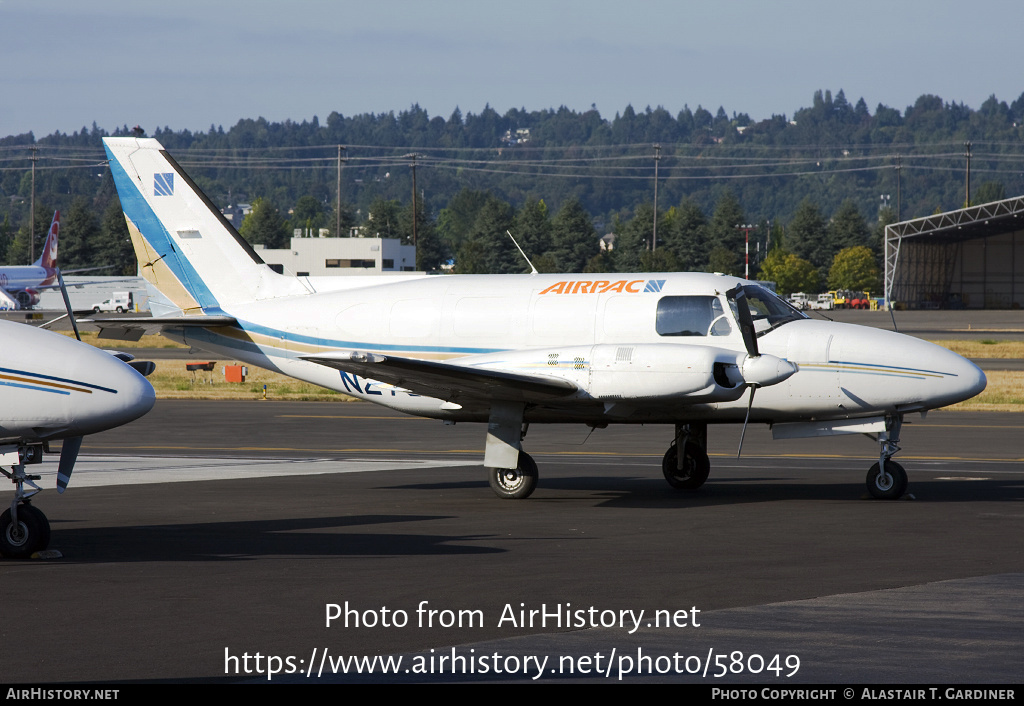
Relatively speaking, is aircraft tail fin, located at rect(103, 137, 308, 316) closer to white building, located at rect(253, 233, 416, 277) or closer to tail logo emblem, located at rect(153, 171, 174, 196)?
tail logo emblem, located at rect(153, 171, 174, 196)

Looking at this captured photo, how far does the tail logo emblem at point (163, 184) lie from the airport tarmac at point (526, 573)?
4.69m

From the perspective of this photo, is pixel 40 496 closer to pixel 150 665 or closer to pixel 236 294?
pixel 236 294

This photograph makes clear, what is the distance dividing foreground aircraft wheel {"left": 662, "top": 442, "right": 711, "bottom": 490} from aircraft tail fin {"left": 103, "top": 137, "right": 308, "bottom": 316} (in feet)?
22.8

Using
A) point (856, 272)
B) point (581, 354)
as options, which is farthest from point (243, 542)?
point (856, 272)

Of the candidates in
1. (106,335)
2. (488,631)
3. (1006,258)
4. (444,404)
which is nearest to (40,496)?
(106,335)

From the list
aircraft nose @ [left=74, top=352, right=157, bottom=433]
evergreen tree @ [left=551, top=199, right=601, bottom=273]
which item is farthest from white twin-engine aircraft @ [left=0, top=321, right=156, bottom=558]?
evergreen tree @ [left=551, top=199, right=601, bottom=273]

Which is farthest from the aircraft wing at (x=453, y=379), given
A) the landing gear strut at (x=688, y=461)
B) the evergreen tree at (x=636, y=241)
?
the evergreen tree at (x=636, y=241)

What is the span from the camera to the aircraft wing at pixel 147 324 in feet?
61.3

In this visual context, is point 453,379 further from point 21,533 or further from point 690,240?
point 690,240

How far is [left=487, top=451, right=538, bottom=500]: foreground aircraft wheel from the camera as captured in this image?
16891 millimetres

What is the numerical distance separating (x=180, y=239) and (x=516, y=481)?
756 centimetres

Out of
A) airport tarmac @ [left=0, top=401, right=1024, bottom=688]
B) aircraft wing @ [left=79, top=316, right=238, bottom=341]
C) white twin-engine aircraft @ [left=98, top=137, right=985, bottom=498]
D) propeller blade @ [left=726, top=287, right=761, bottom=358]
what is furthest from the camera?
aircraft wing @ [left=79, top=316, right=238, bottom=341]

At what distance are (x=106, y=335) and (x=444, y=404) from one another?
17.7ft

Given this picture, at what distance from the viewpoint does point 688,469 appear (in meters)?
17.9
